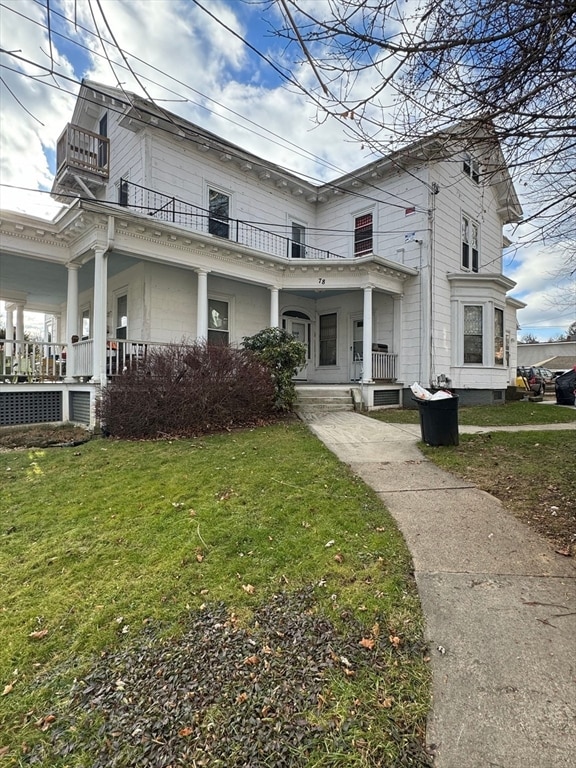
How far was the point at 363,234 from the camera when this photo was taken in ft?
44.8

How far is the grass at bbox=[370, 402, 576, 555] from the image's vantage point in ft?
11.6

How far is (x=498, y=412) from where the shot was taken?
11.1 metres

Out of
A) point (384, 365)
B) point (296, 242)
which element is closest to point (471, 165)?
point (384, 365)

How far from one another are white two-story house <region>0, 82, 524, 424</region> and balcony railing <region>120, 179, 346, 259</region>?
5 centimetres

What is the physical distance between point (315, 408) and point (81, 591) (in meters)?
8.41

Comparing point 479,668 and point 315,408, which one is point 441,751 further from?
point 315,408

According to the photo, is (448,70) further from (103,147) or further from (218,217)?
(103,147)

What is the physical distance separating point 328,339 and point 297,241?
3.72m

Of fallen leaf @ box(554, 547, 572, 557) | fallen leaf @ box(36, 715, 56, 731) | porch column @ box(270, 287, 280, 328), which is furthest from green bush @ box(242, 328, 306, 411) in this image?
fallen leaf @ box(36, 715, 56, 731)

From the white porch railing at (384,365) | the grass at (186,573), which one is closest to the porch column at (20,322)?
the grass at (186,573)

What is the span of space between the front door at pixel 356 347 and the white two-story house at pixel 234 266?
5cm

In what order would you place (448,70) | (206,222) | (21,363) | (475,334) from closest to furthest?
(448,70) → (21,363) → (206,222) → (475,334)

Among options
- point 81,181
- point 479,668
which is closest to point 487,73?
point 479,668

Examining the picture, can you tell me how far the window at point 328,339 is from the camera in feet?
47.6
